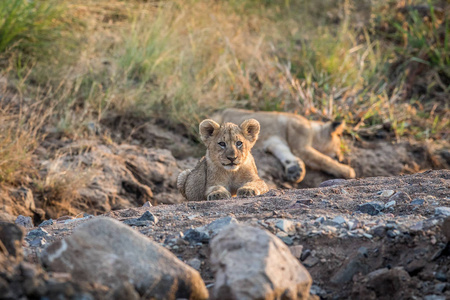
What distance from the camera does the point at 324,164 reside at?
9.29m

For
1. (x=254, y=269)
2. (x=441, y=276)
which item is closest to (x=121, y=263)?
(x=254, y=269)

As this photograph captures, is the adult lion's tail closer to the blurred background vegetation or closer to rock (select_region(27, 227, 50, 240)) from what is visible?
the blurred background vegetation

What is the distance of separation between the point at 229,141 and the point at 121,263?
314 cm

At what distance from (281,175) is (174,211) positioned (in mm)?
4615

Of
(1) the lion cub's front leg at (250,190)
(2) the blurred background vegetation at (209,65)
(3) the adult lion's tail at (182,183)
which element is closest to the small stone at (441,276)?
(1) the lion cub's front leg at (250,190)

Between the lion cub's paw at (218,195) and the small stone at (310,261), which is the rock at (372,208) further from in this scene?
the lion cub's paw at (218,195)

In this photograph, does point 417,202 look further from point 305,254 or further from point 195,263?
point 195,263

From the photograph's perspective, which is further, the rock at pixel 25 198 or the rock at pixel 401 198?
the rock at pixel 25 198

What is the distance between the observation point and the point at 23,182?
281 inches

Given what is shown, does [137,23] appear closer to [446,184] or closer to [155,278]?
[446,184]

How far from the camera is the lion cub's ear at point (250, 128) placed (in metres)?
5.92

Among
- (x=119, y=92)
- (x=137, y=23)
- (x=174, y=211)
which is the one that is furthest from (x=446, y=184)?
(x=137, y=23)

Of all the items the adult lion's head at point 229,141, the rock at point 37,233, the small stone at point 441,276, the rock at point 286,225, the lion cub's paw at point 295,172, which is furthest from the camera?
the lion cub's paw at point 295,172

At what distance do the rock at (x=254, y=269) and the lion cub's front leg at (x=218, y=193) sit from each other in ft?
7.98
